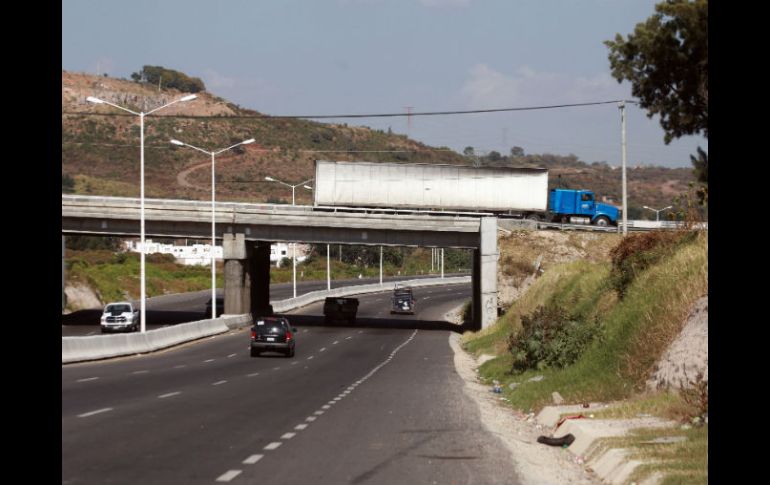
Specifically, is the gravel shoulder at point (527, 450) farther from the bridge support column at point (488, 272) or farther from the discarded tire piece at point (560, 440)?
the bridge support column at point (488, 272)

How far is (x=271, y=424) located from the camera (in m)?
20.8

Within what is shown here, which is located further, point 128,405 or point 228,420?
point 128,405

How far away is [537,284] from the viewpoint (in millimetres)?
60281

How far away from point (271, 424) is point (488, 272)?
1962 inches

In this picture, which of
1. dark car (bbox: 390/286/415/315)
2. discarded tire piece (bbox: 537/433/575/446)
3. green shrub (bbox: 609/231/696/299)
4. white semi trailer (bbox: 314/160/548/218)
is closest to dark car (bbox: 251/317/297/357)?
green shrub (bbox: 609/231/696/299)

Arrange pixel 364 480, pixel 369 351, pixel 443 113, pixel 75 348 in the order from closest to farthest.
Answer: pixel 364 480 < pixel 75 348 < pixel 369 351 < pixel 443 113

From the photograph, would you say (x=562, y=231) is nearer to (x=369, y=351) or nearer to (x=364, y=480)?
(x=369, y=351)

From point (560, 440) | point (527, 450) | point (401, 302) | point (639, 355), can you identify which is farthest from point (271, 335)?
point (401, 302)
